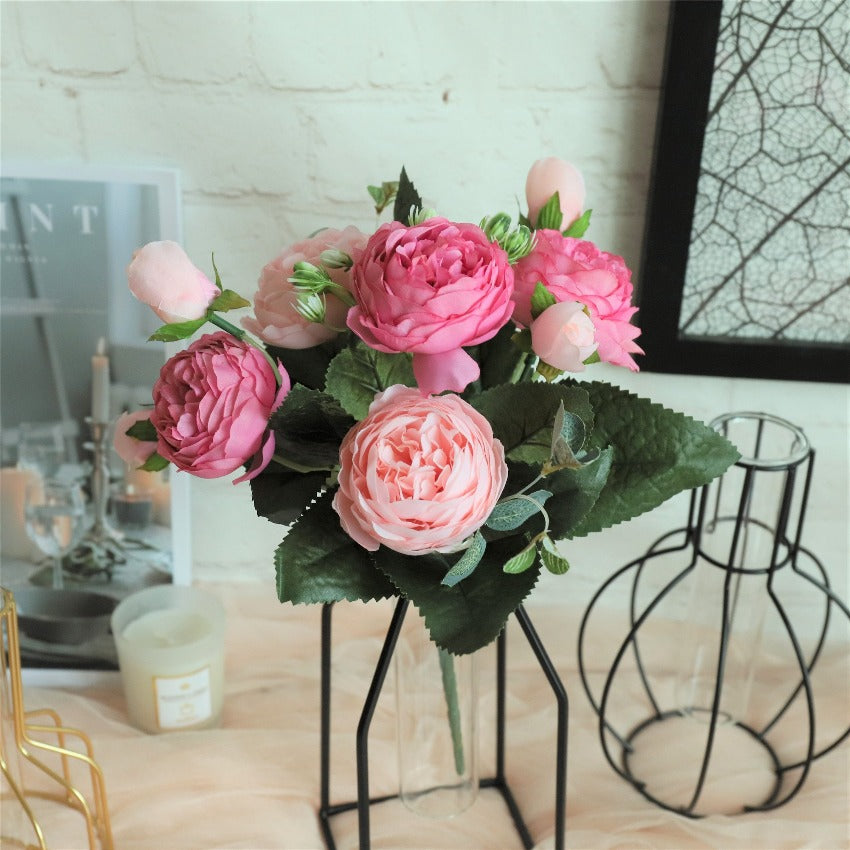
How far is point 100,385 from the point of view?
714 mm

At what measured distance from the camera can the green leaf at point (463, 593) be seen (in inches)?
17.0

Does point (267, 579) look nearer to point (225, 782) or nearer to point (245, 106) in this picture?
point (225, 782)

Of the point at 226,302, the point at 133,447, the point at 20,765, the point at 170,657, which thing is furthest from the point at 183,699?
the point at 226,302

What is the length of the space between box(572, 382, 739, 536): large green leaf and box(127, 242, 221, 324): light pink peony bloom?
0.68 ft

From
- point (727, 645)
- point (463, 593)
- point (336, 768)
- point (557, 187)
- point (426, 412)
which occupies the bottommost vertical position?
point (336, 768)

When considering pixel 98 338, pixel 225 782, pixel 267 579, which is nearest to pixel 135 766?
pixel 225 782

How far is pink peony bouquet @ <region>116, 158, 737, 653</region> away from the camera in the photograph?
377 mm

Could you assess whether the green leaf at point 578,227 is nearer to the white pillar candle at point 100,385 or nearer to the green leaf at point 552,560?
the green leaf at point 552,560

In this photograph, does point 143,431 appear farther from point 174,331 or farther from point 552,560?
point 552,560

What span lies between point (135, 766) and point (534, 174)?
1.69ft

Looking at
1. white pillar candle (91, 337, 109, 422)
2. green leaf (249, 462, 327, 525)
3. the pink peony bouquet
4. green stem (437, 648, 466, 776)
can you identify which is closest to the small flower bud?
the pink peony bouquet

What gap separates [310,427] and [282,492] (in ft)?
0.16

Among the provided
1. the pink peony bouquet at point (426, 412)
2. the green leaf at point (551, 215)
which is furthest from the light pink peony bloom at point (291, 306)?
the green leaf at point (551, 215)

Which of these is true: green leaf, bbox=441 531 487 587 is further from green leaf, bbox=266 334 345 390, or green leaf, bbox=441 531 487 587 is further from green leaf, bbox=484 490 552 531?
green leaf, bbox=266 334 345 390
